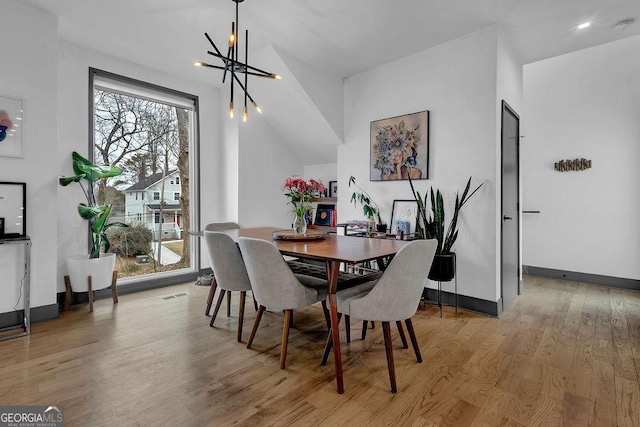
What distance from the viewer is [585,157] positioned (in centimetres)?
409

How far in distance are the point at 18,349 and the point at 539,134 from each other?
6.15m

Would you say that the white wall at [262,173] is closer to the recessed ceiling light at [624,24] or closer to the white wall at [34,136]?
the white wall at [34,136]

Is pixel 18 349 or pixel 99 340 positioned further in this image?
pixel 99 340

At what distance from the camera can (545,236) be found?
14.5 ft

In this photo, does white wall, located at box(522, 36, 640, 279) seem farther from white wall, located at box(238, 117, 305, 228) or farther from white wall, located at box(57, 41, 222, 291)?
white wall, located at box(57, 41, 222, 291)

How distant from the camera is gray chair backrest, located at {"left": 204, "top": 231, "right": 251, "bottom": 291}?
2432 millimetres

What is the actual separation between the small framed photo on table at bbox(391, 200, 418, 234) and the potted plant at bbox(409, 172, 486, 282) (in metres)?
0.13

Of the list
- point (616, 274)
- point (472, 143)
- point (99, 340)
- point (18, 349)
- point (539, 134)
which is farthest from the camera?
point (539, 134)

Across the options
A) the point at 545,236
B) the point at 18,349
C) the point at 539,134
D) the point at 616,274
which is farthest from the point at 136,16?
the point at 616,274

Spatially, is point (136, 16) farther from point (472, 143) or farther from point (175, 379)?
point (472, 143)

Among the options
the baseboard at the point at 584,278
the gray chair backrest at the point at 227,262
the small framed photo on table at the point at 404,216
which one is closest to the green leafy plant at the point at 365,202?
the small framed photo on table at the point at 404,216

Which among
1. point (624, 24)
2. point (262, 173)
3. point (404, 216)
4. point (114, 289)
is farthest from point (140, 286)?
point (624, 24)

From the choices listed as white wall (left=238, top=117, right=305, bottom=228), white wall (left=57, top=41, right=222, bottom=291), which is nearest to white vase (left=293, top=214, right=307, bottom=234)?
white wall (left=238, top=117, right=305, bottom=228)

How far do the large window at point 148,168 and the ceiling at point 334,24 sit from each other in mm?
576
